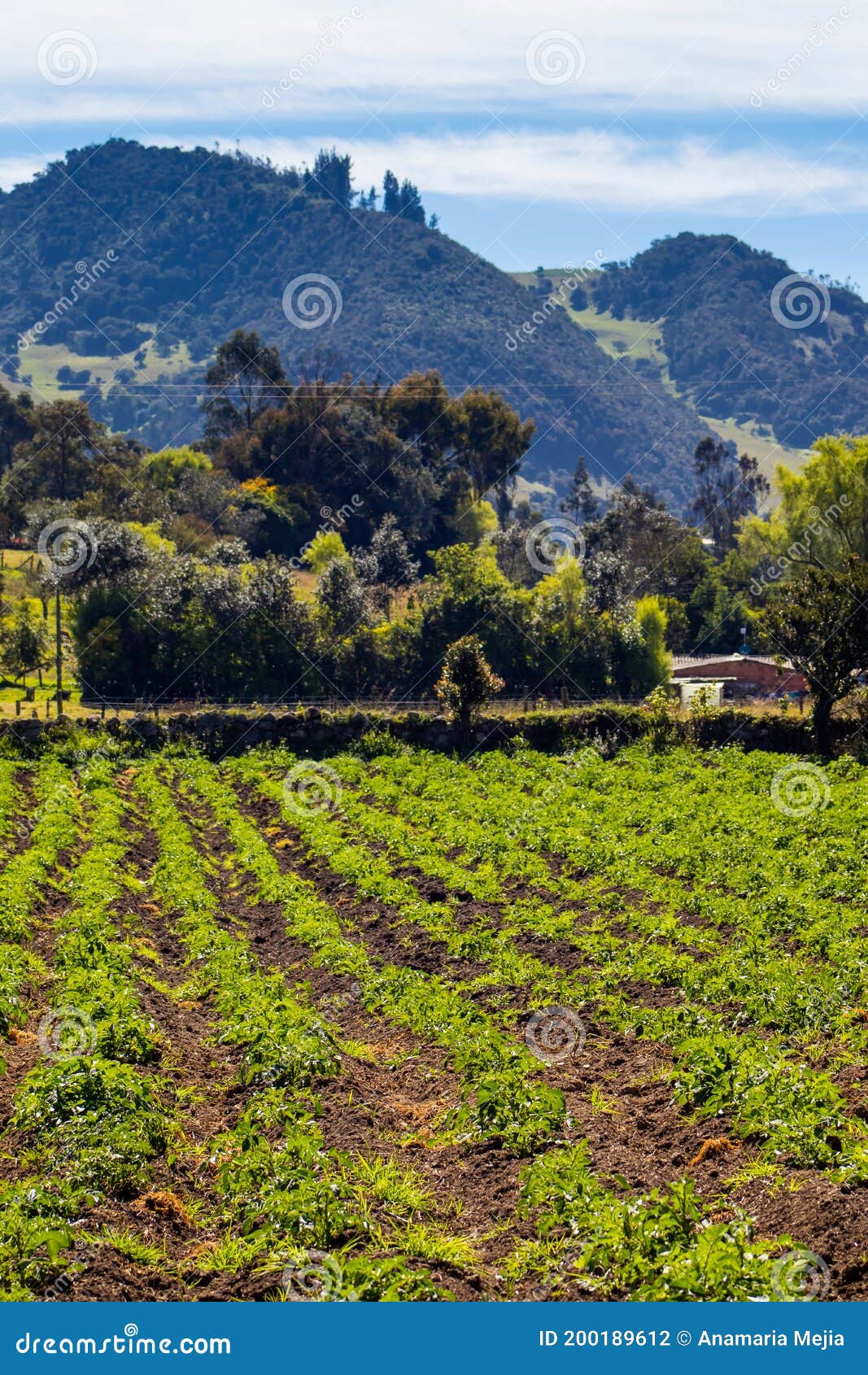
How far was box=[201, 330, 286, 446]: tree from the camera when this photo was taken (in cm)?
10788

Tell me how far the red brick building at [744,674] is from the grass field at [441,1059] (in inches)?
1262

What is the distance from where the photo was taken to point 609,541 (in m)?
88.0

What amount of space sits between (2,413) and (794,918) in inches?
4095

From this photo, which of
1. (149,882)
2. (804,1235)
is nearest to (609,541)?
(149,882)

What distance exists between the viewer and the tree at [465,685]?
39.9 m

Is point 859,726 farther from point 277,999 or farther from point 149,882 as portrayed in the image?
point 277,999

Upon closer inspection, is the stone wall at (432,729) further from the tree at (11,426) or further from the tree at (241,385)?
the tree at (11,426)

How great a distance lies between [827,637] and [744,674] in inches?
998

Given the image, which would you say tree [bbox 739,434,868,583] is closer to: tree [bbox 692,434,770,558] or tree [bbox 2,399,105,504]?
tree [bbox 2,399,105,504]

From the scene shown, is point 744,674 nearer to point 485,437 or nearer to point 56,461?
point 485,437

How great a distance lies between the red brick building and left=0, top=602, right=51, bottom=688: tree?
28558 mm

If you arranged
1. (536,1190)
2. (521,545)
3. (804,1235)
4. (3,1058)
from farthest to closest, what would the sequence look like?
(521,545), (3,1058), (536,1190), (804,1235)

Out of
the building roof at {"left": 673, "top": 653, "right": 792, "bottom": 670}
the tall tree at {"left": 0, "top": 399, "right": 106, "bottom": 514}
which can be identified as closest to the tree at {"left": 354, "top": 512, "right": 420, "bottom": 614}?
the building roof at {"left": 673, "top": 653, "right": 792, "bottom": 670}

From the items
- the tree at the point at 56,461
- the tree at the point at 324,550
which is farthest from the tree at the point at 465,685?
the tree at the point at 56,461
